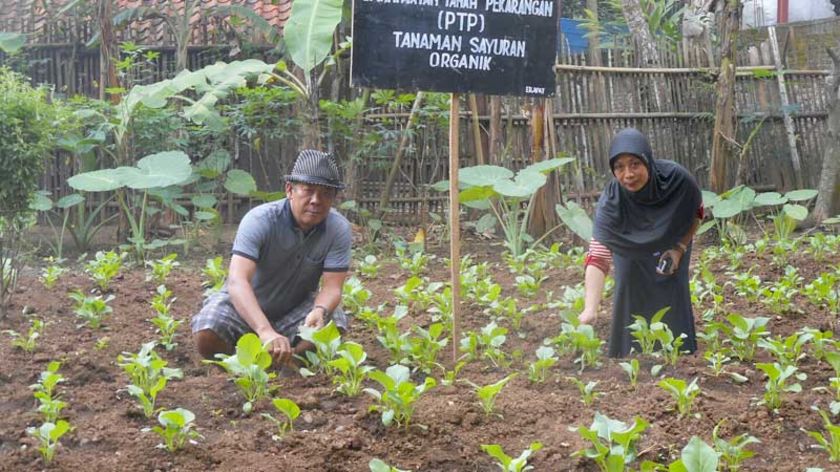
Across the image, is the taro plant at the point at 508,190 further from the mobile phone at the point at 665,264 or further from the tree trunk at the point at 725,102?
the mobile phone at the point at 665,264

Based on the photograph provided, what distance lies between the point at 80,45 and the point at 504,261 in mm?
7182

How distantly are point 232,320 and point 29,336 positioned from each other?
122 centimetres

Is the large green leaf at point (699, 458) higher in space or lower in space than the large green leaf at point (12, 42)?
lower

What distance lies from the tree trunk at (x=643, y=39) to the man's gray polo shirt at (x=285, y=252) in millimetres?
8429

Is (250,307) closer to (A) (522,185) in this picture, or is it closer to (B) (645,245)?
(B) (645,245)

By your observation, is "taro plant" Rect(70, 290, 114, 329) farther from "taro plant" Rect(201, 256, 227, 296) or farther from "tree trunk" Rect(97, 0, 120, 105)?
"tree trunk" Rect(97, 0, 120, 105)

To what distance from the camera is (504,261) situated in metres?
9.98

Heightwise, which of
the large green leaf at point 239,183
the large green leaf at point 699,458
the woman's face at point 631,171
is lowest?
the large green leaf at point 699,458

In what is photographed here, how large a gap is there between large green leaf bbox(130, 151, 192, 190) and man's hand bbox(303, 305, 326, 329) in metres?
4.91

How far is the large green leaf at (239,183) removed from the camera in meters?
11.3

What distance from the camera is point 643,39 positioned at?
1579 centimetres

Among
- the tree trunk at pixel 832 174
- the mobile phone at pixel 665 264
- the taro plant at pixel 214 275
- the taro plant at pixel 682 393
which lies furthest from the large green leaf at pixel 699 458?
the tree trunk at pixel 832 174

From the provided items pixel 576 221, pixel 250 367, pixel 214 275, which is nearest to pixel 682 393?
pixel 250 367

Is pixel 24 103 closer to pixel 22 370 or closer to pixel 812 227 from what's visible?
pixel 22 370
